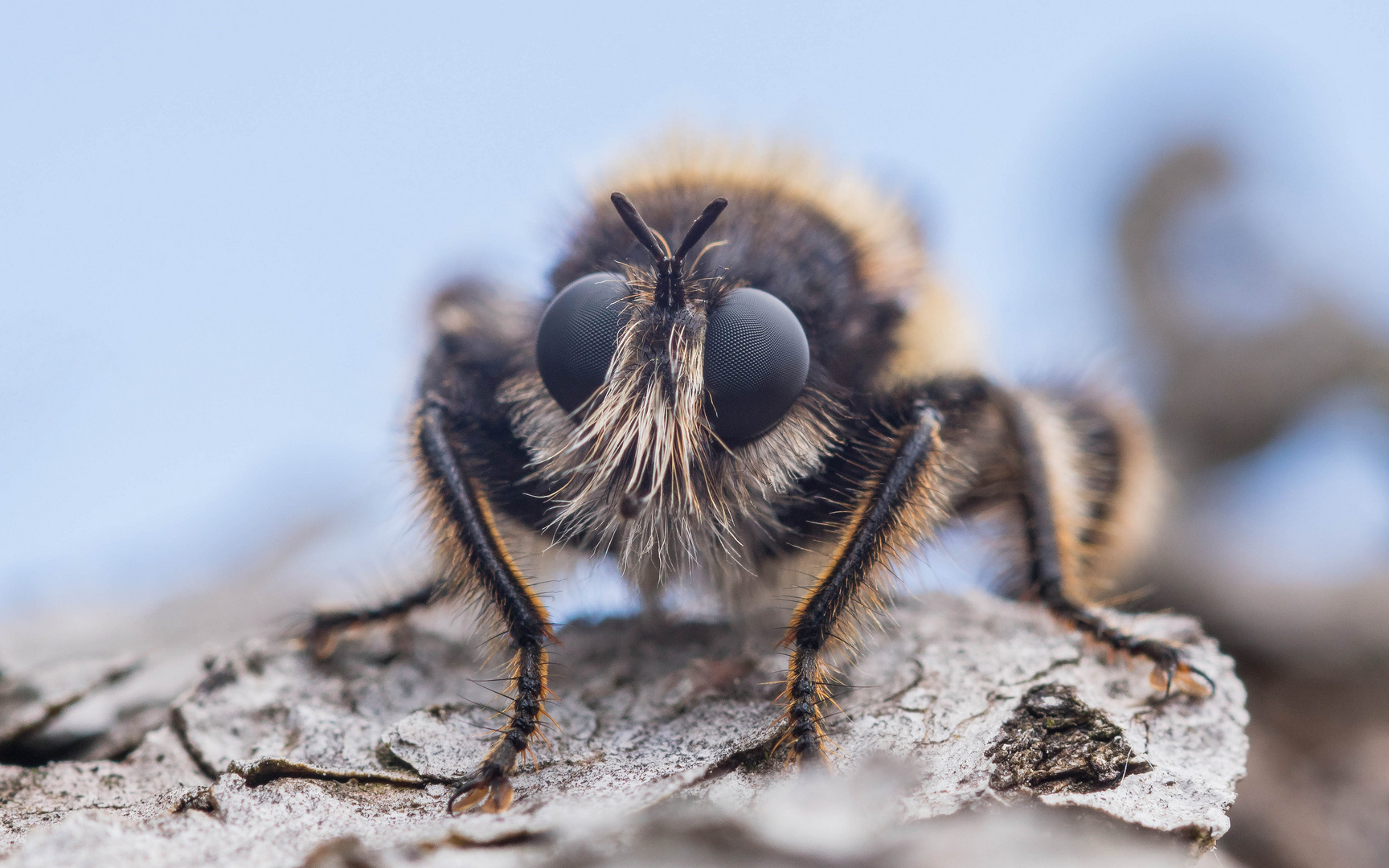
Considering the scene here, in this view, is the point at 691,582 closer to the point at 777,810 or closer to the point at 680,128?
the point at 777,810

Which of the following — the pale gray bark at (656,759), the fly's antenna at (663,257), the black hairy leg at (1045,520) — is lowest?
the pale gray bark at (656,759)

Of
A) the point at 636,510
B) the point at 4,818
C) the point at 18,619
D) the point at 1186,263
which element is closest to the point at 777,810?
the point at 636,510

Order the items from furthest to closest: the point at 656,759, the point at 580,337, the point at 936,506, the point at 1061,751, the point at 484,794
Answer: the point at 936,506, the point at 580,337, the point at 656,759, the point at 1061,751, the point at 484,794

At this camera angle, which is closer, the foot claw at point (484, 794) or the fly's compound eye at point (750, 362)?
the foot claw at point (484, 794)

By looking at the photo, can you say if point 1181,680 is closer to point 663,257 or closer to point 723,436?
point 723,436

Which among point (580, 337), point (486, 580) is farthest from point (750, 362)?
point (486, 580)

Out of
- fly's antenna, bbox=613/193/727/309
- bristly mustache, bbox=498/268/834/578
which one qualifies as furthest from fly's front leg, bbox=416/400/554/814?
fly's antenna, bbox=613/193/727/309

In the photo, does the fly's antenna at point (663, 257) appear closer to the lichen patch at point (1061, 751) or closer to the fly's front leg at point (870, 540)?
the fly's front leg at point (870, 540)

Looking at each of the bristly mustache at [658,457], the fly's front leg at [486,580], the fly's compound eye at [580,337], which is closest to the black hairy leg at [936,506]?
the bristly mustache at [658,457]
